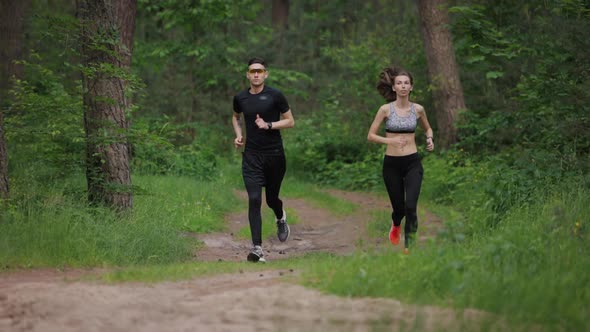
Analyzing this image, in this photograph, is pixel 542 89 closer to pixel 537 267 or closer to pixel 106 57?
pixel 537 267

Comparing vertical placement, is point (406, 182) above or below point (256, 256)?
above

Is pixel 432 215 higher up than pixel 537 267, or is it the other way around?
pixel 537 267

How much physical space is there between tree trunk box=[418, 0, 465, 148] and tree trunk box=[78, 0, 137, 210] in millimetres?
9559

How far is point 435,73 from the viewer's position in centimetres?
1727

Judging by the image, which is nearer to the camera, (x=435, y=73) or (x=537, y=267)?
(x=537, y=267)

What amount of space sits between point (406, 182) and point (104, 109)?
402 cm

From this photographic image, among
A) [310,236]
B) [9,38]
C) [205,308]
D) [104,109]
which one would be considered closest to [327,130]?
[9,38]

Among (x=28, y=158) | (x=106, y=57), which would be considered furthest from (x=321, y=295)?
(x=28, y=158)

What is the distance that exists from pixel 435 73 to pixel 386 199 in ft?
10.9

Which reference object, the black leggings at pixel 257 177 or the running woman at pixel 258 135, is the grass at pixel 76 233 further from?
the running woman at pixel 258 135

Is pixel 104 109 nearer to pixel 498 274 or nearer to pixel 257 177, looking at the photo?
Result: pixel 257 177

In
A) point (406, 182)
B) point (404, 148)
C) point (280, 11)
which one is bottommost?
point (406, 182)

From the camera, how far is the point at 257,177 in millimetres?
9156

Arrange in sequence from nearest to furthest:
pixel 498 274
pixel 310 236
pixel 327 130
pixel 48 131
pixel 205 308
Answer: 1. pixel 205 308
2. pixel 498 274
3. pixel 48 131
4. pixel 310 236
5. pixel 327 130
